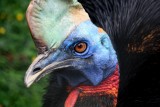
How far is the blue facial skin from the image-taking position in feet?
14.3

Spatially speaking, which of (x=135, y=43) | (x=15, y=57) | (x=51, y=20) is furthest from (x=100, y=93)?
(x=15, y=57)

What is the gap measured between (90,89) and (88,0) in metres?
0.57

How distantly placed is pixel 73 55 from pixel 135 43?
40 centimetres

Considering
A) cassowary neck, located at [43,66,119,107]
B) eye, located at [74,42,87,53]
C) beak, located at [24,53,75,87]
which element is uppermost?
eye, located at [74,42,87,53]

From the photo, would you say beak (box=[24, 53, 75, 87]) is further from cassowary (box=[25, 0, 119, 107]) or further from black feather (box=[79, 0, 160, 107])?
black feather (box=[79, 0, 160, 107])

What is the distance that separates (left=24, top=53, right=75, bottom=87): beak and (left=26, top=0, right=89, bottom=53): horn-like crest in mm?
47

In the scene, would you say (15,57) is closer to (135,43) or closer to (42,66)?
(135,43)

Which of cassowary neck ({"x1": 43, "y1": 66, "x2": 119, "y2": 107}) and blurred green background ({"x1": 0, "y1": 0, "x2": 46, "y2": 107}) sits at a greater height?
blurred green background ({"x1": 0, "y1": 0, "x2": 46, "y2": 107})

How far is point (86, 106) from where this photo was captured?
14.8 ft

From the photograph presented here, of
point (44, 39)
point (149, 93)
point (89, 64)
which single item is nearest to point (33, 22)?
point (44, 39)

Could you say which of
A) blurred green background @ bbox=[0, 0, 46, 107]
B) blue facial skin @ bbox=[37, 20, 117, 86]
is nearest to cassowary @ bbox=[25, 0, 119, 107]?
blue facial skin @ bbox=[37, 20, 117, 86]

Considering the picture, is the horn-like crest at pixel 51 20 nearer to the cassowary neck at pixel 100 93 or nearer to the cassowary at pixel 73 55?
the cassowary at pixel 73 55

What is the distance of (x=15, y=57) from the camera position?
8.24 metres

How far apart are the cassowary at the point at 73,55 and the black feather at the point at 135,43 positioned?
9 cm
